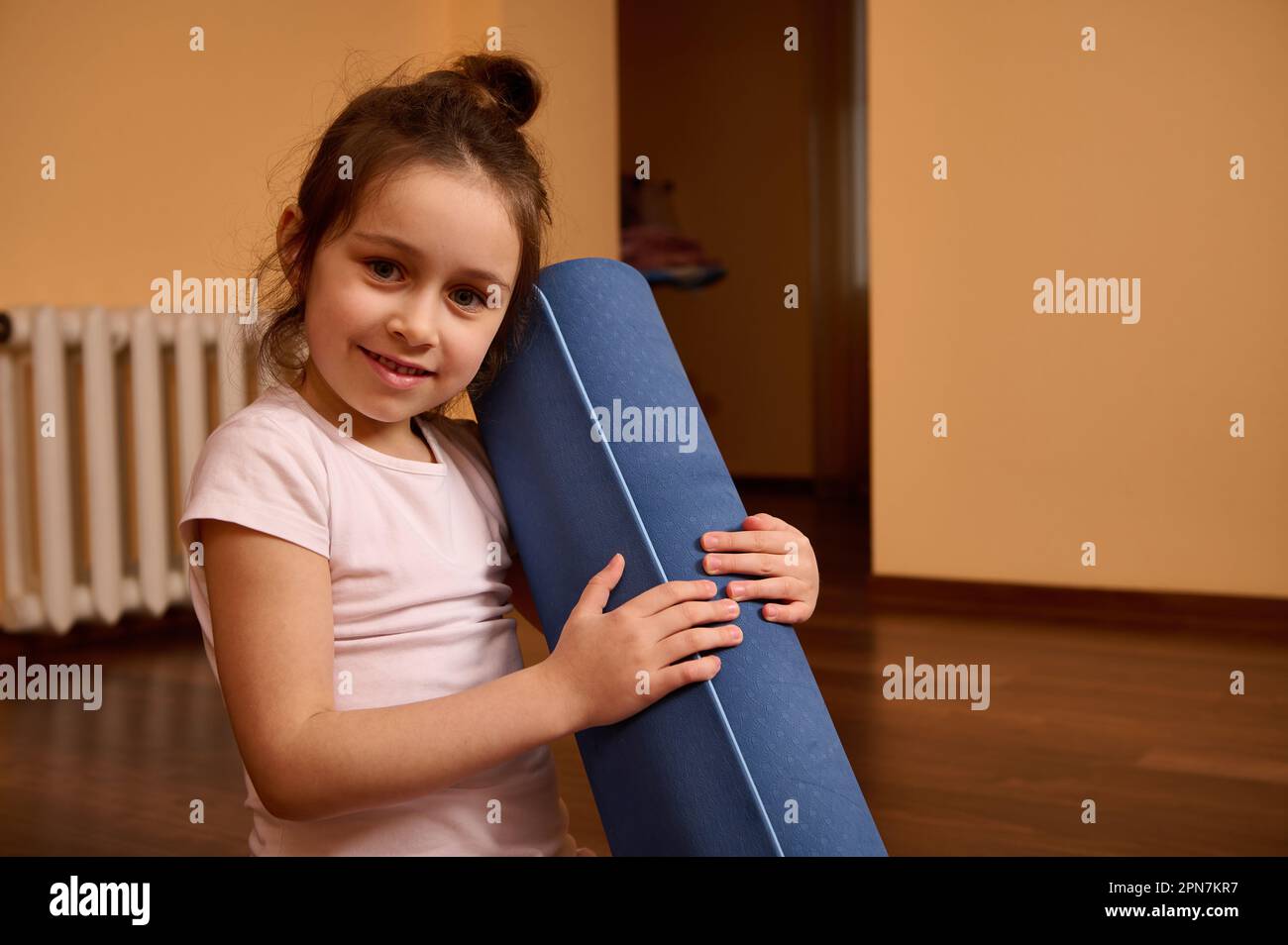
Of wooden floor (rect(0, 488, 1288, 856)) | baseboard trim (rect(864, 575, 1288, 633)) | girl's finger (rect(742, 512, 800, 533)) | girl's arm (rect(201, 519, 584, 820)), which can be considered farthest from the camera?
baseboard trim (rect(864, 575, 1288, 633))

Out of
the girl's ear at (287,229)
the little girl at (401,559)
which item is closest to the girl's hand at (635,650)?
the little girl at (401,559)

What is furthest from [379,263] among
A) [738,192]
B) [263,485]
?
[738,192]

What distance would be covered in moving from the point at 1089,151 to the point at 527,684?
283 centimetres

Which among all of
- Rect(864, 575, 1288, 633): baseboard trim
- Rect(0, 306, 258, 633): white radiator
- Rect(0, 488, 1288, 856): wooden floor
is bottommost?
Rect(864, 575, 1288, 633): baseboard trim

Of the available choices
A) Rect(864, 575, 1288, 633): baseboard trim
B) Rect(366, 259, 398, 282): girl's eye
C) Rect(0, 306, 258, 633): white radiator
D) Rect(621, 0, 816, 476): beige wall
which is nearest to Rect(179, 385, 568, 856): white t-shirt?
Rect(366, 259, 398, 282): girl's eye

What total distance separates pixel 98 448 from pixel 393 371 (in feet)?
7.23

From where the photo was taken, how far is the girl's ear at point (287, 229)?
2.85 feet

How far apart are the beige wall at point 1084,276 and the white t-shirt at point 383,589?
2603mm

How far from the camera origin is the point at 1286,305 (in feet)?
9.75

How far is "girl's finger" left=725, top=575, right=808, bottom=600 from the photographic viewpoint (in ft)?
2.62

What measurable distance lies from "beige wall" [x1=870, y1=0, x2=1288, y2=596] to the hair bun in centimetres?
252

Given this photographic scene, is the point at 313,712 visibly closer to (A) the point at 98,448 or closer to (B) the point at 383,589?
(B) the point at 383,589

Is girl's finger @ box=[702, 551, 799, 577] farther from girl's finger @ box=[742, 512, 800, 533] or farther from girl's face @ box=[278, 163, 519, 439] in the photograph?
girl's face @ box=[278, 163, 519, 439]

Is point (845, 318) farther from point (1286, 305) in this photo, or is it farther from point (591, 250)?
point (1286, 305)
